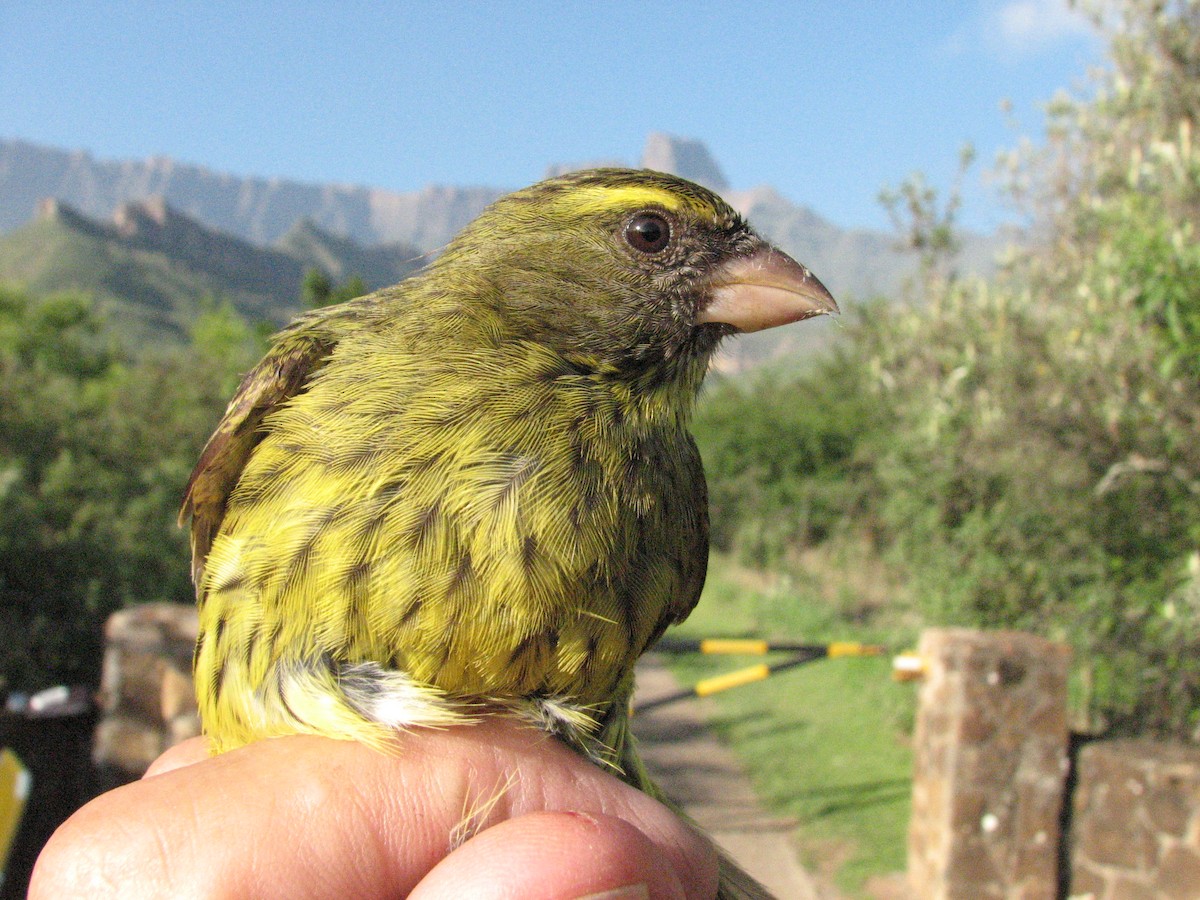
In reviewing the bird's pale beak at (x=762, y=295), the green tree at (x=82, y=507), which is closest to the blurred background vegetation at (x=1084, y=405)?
the bird's pale beak at (x=762, y=295)

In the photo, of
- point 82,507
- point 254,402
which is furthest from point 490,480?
point 82,507

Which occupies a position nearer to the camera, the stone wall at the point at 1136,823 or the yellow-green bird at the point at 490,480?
the yellow-green bird at the point at 490,480

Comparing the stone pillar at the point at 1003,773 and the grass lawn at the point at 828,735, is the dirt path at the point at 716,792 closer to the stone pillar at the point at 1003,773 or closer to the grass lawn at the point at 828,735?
the grass lawn at the point at 828,735

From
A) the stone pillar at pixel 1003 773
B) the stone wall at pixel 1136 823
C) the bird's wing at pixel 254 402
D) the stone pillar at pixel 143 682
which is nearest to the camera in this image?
the bird's wing at pixel 254 402

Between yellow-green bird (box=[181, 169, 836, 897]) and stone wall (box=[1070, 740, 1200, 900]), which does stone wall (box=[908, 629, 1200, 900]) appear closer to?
stone wall (box=[1070, 740, 1200, 900])

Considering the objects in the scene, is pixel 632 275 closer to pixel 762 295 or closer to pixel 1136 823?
pixel 762 295
